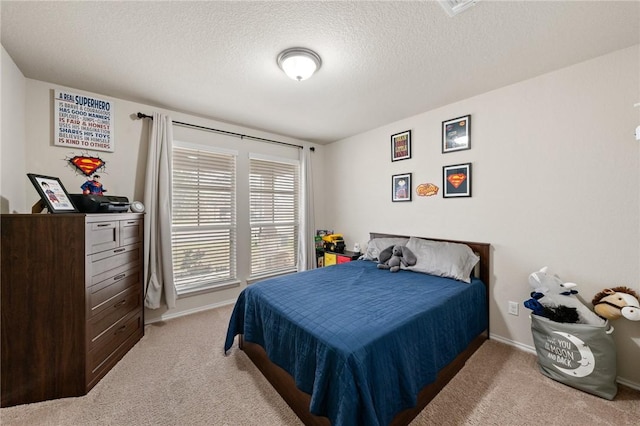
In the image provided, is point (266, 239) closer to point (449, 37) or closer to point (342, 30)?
point (342, 30)

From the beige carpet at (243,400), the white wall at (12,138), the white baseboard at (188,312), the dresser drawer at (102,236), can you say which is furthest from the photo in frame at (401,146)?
the white wall at (12,138)

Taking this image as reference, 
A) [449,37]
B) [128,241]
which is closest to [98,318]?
[128,241]

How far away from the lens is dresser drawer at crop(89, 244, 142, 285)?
190cm

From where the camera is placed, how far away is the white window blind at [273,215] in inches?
148

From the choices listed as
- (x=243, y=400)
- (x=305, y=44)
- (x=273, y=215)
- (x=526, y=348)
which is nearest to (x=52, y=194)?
(x=243, y=400)

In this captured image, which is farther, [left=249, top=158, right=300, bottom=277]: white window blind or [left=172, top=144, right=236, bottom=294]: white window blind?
[left=249, top=158, right=300, bottom=277]: white window blind

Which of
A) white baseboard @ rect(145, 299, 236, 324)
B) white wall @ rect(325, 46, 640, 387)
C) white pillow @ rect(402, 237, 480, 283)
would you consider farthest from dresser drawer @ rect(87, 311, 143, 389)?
white wall @ rect(325, 46, 640, 387)

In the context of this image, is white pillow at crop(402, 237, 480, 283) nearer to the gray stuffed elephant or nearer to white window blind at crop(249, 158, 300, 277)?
the gray stuffed elephant

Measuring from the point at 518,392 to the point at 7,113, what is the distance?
14.5 ft

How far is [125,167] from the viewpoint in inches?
109

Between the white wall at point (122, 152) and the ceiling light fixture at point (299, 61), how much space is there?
1.78 metres

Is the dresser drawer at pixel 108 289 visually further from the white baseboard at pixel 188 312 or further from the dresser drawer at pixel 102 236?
the white baseboard at pixel 188 312

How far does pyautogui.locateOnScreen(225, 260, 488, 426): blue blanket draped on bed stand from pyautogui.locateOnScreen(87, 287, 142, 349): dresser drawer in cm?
96

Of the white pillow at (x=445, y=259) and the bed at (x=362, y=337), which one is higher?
the white pillow at (x=445, y=259)
